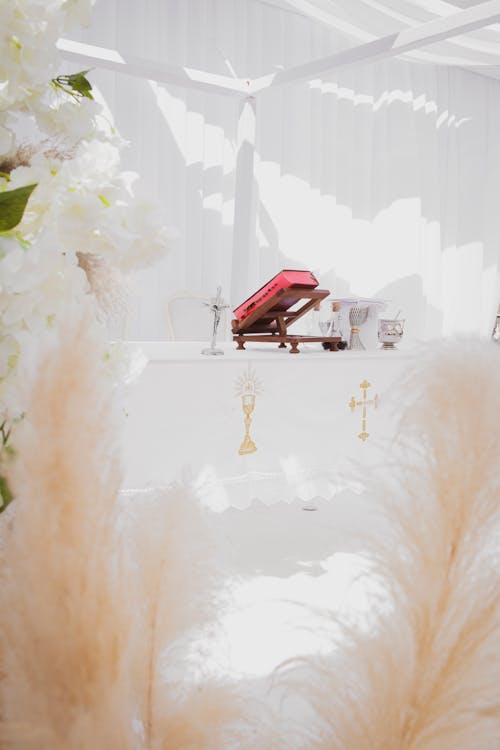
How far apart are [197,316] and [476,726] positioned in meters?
4.61

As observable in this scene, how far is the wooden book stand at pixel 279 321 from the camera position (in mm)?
2260

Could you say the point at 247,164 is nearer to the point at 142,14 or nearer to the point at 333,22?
the point at 333,22

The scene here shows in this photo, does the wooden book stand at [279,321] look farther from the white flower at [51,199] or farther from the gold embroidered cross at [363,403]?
the white flower at [51,199]

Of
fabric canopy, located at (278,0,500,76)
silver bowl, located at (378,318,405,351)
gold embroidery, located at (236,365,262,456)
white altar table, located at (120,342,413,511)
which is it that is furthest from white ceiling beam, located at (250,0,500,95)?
gold embroidery, located at (236,365,262,456)

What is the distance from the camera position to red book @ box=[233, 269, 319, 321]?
86.9 inches

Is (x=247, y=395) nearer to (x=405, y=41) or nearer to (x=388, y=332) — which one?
→ (x=388, y=332)

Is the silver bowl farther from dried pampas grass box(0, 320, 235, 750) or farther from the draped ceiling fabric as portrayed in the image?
dried pampas grass box(0, 320, 235, 750)

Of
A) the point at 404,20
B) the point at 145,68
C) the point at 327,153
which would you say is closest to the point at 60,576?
the point at 145,68

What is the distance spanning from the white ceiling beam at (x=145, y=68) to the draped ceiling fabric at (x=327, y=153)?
687 millimetres

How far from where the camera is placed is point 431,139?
626 centimetres

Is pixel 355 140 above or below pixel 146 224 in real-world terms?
above

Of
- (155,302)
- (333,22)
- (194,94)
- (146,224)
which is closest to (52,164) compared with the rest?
(146,224)

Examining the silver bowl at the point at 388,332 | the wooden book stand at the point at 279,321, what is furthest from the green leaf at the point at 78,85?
the silver bowl at the point at 388,332

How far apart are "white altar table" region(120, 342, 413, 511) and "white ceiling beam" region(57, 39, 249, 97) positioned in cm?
166
